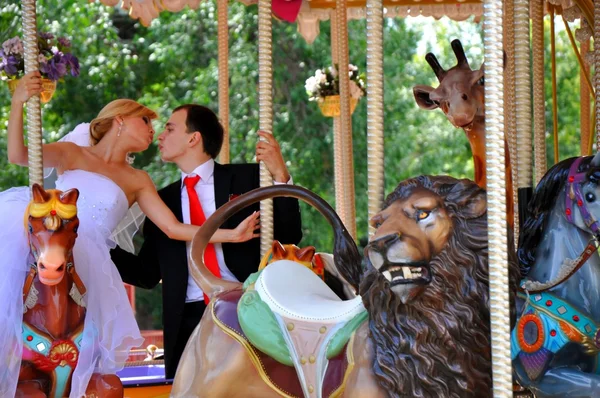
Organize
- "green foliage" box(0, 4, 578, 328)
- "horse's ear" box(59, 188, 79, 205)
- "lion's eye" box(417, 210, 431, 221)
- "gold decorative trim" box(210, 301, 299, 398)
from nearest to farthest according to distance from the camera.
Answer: "lion's eye" box(417, 210, 431, 221)
"gold decorative trim" box(210, 301, 299, 398)
"horse's ear" box(59, 188, 79, 205)
"green foliage" box(0, 4, 578, 328)

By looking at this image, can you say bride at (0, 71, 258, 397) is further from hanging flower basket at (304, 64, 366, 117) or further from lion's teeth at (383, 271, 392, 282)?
hanging flower basket at (304, 64, 366, 117)

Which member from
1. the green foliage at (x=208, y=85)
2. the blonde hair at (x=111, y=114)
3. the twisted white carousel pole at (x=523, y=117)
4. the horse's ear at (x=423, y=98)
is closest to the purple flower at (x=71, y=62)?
the blonde hair at (x=111, y=114)

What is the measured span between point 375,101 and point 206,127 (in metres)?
1.97

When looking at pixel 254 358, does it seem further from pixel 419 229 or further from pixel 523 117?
pixel 523 117

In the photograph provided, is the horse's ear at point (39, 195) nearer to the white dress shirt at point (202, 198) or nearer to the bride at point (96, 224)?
the bride at point (96, 224)

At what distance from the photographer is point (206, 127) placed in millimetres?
5629

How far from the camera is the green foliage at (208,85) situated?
14891mm

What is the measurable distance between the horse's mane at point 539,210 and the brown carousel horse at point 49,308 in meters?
1.86

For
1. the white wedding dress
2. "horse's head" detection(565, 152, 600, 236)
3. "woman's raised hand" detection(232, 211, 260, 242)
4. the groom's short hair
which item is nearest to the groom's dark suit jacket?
the groom's short hair

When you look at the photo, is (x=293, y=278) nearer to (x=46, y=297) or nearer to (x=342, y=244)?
(x=342, y=244)

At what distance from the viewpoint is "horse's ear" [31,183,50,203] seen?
433cm

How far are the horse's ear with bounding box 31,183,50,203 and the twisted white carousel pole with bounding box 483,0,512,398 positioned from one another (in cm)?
203

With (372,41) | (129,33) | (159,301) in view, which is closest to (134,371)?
(372,41)

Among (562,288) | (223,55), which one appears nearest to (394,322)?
(562,288)
